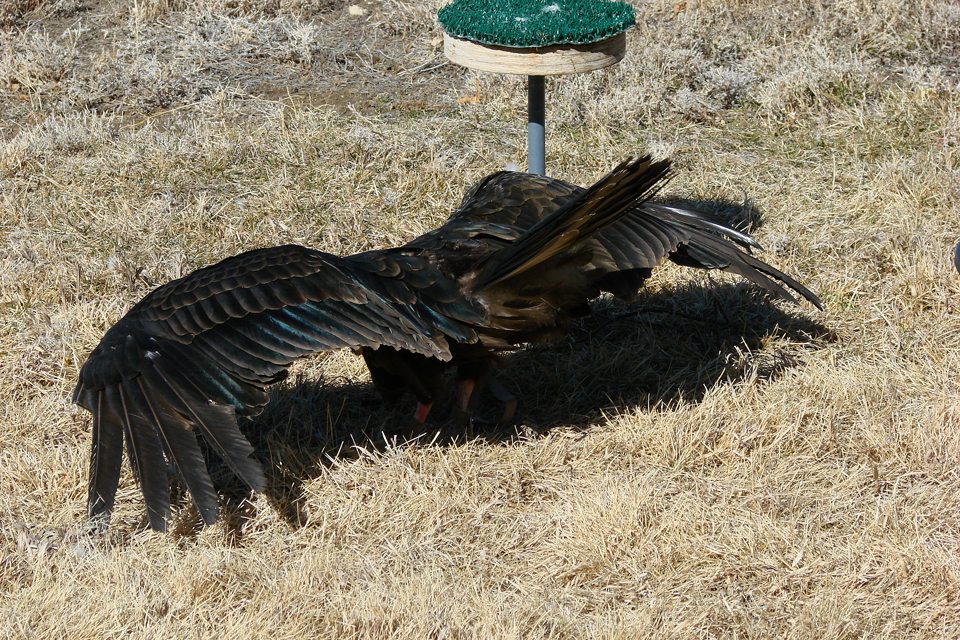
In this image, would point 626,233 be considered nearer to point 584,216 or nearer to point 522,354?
point 584,216

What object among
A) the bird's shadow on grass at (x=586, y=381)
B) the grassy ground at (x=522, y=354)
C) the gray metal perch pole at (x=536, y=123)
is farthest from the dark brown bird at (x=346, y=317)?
the gray metal perch pole at (x=536, y=123)

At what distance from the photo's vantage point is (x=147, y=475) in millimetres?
3664

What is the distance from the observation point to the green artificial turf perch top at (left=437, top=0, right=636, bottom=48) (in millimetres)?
5180

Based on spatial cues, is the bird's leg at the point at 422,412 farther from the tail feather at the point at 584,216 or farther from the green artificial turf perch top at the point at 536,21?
the green artificial turf perch top at the point at 536,21

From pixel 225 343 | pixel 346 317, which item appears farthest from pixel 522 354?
pixel 225 343

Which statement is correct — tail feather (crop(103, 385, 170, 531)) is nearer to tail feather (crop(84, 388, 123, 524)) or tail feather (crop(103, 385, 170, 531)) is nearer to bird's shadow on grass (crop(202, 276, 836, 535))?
tail feather (crop(84, 388, 123, 524))

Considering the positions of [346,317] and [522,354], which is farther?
[522,354]

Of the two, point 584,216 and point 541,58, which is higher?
point 541,58

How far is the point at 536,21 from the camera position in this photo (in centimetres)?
529

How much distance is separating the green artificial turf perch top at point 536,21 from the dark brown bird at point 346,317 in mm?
959

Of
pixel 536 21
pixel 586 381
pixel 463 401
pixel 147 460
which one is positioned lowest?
pixel 586 381

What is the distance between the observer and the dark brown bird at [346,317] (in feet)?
12.3

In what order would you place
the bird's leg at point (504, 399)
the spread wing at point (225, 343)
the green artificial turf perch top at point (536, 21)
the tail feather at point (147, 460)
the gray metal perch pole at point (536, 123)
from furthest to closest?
the gray metal perch pole at point (536, 123) < the green artificial turf perch top at point (536, 21) < the bird's leg at point (504, 399) < the spread wing at point (225, 343) < the tail feather at point (147, 460)

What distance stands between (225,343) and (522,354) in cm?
180
